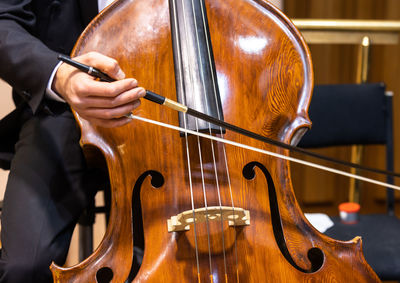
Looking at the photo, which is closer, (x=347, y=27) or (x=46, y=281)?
(x=46, y=281)

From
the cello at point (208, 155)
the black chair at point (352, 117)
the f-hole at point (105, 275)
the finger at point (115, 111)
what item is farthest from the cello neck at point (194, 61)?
the black chair at point (352, 117)

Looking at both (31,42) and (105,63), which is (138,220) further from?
(31,42)

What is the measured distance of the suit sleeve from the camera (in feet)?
2.03

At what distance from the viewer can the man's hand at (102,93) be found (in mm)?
491

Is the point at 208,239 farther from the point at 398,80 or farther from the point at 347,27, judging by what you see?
the point at 398,80

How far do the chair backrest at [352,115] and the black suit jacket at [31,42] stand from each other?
0.66 metres

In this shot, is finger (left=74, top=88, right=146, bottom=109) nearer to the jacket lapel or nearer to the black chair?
the jacket lapel

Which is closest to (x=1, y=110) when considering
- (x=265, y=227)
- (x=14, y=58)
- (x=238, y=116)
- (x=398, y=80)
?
(x=14, y=58)

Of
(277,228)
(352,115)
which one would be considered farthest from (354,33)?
(277,228)

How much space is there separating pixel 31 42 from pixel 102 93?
0.23 m

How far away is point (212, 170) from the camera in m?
0.57

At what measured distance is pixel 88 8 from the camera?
0.79 metres

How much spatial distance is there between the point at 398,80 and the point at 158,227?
1.82 meters

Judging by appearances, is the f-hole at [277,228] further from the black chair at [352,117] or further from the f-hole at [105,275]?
the black chair at [352,117]
